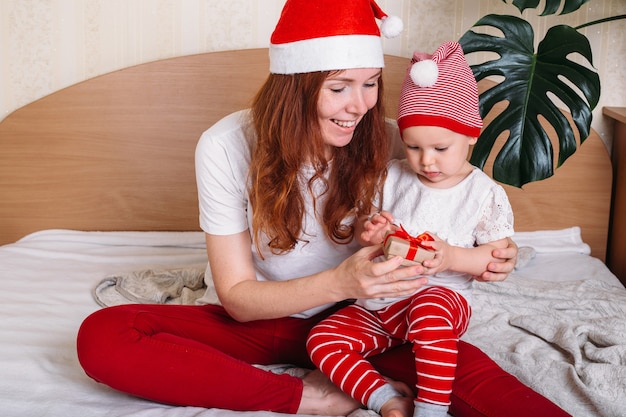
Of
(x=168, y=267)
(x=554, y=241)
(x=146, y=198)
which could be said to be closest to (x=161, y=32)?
(x=146, y=198)

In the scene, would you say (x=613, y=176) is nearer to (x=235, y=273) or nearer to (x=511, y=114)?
(x=511, y=114)

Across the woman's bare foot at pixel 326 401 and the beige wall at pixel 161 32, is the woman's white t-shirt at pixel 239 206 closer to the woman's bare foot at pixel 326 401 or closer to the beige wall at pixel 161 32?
the woman's bare foot at pixel 326 401


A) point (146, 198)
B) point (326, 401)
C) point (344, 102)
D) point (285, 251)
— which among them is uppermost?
point (344, 102)

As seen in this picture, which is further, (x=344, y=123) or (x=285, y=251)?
(x=285, y=251)

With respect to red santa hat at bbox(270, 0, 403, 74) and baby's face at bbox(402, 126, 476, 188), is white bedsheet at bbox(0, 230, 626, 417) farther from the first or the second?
red santa hat at bbox(270, 0, 403, 74)

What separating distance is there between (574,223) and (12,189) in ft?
5.47

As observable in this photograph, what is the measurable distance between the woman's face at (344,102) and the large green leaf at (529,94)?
0.50 m

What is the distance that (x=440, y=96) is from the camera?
1.34 m

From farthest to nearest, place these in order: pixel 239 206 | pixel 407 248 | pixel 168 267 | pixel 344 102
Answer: pixel 168 267
pixel 239 206
pixel 344 102
pixel 407 248

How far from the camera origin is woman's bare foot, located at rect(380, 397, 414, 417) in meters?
1.23

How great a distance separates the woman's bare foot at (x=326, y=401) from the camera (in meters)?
1.32

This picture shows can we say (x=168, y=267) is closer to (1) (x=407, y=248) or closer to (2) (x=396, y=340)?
(2) (x=396, y=340)

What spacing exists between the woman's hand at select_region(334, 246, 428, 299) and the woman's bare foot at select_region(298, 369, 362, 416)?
7.3 inches

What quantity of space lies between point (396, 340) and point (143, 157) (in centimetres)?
117
